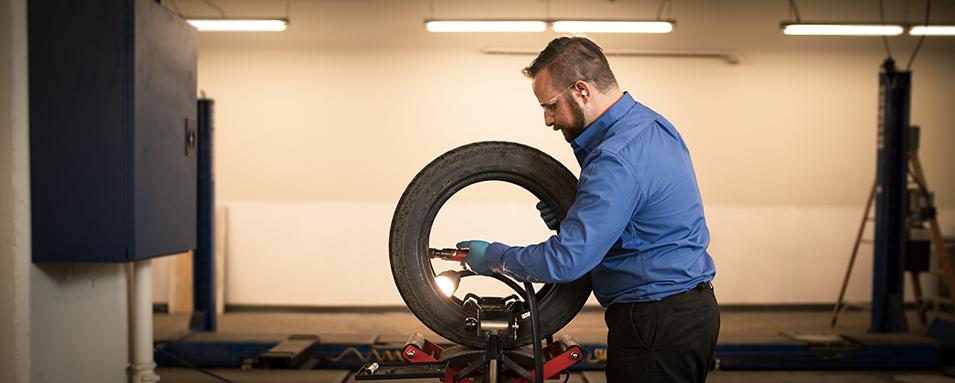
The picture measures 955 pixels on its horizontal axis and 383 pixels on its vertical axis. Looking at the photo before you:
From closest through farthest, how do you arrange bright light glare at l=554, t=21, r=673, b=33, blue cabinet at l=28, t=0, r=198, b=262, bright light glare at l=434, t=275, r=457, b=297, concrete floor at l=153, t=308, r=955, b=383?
bright light glare at l=434, t=275, r=457, b=297 < blue cabinet at l=28, t=0, r=198, b=262 < concrete floor at l=153, t=308, r=955, b=383 < bright light glare at l=554, t=21, r=673, b=33

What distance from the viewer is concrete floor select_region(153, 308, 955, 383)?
3.43 m

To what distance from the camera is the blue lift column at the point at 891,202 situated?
4.29 metres

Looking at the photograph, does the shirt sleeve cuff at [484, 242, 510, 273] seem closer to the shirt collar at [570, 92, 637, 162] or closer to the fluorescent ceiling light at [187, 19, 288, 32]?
the shirt collar at [570, 92, 637, 162]

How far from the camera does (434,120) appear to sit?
557cm

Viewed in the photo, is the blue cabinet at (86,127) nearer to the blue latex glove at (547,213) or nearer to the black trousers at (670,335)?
the blue latex glove at (547,213)

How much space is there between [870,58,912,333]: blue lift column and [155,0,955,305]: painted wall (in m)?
1.37

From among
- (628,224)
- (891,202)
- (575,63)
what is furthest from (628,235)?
(891,202)

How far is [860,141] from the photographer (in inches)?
227

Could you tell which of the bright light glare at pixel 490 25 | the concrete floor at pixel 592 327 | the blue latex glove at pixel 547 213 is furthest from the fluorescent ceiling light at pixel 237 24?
the blue latex glove at pixel 547 213

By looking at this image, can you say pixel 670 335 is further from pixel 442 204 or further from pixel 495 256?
pixel 442 204

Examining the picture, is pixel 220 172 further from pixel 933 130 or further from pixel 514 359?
pixel 933 130

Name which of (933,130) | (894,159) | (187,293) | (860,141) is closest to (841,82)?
(860,141)

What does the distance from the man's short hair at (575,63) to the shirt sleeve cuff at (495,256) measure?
50 centimetres

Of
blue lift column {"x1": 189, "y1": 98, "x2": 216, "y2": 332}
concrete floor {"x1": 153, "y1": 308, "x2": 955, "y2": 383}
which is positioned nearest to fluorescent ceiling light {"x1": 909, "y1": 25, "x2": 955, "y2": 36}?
concrete floor {"x1": 153, "y1": 308, "x2": 955, "y2": 383}
